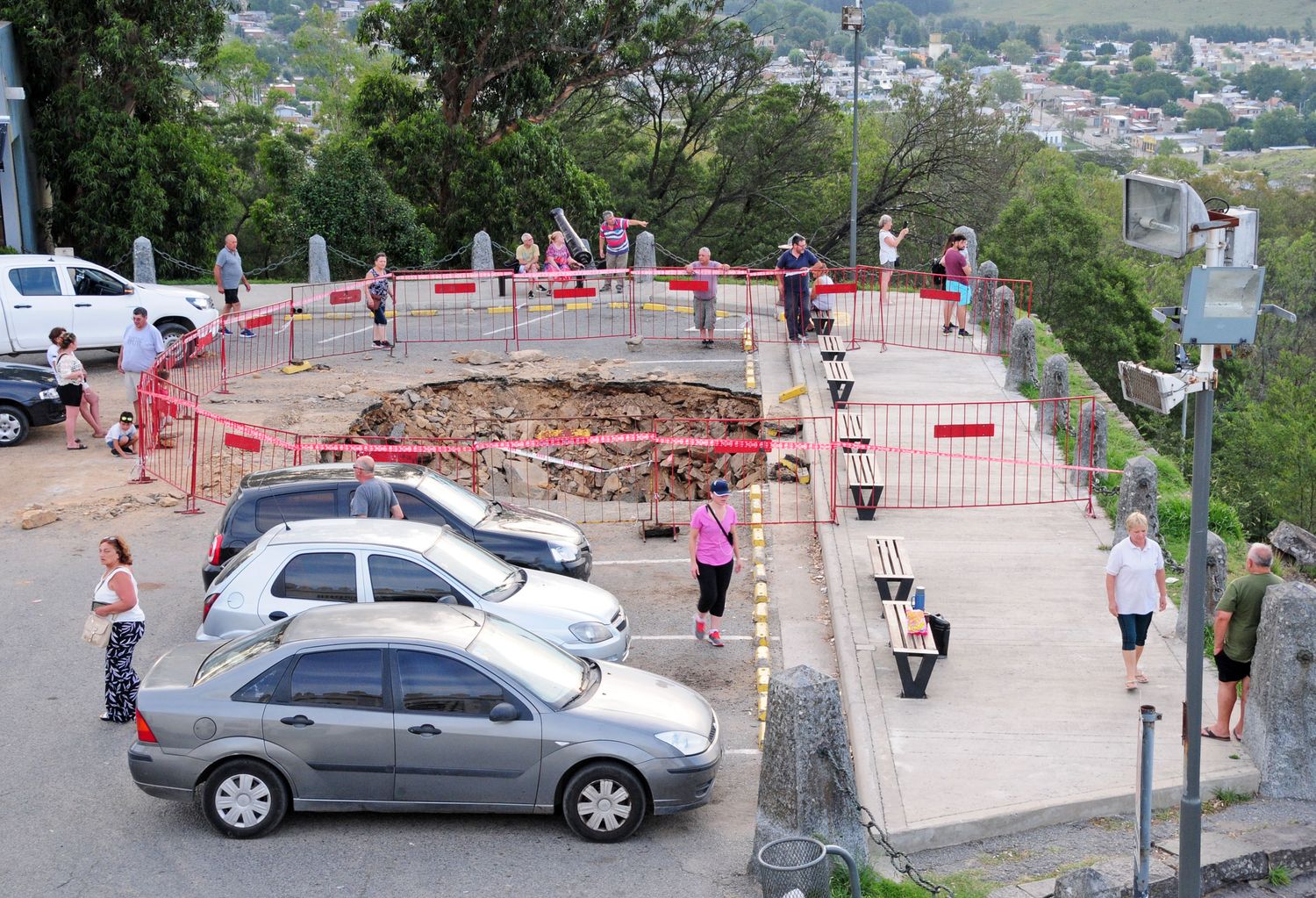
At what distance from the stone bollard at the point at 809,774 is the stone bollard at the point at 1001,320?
1550 cm

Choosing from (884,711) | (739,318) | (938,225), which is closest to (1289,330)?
(938,225)

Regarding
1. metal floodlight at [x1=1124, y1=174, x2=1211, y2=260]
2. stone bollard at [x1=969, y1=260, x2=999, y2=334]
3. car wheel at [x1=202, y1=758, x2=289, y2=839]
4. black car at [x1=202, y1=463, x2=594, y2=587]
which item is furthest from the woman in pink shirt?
stone bollard at [x1=969, y1=260, x2=999, y2=334]

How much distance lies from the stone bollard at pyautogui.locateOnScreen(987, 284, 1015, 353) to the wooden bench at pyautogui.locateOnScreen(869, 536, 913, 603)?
10258mm

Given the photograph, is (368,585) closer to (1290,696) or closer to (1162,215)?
(1162,215)

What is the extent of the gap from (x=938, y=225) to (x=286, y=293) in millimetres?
27323

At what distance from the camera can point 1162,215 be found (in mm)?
7730

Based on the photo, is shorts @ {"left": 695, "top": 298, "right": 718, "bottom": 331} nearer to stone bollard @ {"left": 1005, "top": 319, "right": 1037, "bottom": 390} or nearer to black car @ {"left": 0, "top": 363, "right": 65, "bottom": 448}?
stone bollard @ {"left": 1005, "top": 319, "right": 1037, "bottom": 390}

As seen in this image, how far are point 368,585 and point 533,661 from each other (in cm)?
221

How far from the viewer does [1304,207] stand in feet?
294

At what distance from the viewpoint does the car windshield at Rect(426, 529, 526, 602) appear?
11383 mm

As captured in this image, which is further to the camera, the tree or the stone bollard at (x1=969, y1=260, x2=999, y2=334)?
the tree

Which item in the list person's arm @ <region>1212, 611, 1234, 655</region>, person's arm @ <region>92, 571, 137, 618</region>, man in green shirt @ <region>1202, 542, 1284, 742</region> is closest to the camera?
man in green shirt @ <region>1202, 542, 1284, 742</region>

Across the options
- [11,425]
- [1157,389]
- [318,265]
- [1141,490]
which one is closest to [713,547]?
[1141,490]

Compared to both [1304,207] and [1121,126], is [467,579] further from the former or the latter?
[1121,126]
